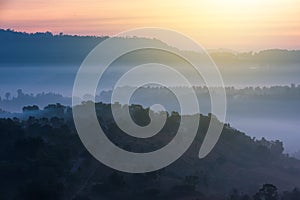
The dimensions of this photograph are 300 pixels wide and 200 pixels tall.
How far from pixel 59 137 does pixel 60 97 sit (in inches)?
5480

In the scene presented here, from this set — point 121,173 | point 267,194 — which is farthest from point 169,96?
point 267,194

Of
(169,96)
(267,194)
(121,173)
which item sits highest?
(169,96)

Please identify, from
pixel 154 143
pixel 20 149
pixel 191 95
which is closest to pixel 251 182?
pixel 154 143

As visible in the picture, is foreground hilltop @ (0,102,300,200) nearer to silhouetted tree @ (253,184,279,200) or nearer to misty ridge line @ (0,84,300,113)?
silhouetted tree @ (253,184,279,200)

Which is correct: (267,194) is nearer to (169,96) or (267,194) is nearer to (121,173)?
(121,173)

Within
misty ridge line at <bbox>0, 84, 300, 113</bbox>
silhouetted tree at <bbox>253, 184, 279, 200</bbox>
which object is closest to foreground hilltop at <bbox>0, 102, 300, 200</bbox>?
silhouetted tree at <bbox>253, 184, 279, 200</bbox>

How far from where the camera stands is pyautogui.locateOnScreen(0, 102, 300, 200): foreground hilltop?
40594mm

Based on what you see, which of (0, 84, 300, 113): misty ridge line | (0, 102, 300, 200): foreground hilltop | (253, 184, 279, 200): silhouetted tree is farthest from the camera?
(0, 84, 300, 113): misty ridge line

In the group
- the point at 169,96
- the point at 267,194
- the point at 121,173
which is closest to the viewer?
the point at 267,194

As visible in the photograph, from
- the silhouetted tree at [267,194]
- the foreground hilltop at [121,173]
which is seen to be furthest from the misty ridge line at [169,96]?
the silhouetted tree at [267,194]

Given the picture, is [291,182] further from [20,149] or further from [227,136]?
[20,149]

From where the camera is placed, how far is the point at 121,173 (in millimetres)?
44812

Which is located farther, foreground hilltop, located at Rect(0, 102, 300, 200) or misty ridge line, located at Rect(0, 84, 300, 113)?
misty ridge line, located at Rect(0, 84, 300, 113)

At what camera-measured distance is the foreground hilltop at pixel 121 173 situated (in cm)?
4059
